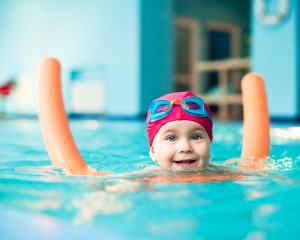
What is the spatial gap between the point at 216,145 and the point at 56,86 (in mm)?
2324

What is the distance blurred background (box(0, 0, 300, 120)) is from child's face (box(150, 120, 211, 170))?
20.5 ft

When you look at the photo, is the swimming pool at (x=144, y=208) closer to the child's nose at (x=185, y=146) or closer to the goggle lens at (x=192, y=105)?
the child's nose at (x=185, y=146)

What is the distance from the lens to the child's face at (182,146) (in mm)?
2326

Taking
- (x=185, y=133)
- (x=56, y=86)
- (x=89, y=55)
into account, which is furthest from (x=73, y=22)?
(x=185, y=133)

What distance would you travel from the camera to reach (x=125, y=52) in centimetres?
1029

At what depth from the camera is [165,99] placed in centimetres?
255

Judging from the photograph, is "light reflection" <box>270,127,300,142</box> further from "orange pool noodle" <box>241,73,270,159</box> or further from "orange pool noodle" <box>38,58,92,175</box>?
"orange pool noodle" <box>38,58,92,175</box>

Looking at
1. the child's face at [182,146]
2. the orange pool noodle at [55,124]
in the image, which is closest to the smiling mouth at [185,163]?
the child's face at [182,146]

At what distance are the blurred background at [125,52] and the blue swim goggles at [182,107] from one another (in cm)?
613

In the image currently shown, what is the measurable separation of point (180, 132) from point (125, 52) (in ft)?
26.5

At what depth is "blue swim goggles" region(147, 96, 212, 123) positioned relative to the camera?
243 centimetres

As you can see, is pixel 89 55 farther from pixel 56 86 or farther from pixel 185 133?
pixel 185 133

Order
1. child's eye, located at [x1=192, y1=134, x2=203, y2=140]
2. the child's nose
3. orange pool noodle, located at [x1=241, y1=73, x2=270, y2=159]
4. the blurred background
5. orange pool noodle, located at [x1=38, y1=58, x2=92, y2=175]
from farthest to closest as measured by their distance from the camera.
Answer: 1. the blurred background
2. orange pool noodle, located at [x1=241, y1=73, x2=270, y2=159]
3. orange pool noodle, located at [x1=38, y1=58, x2=92, y2=175]
4. child's eye, located at [x1=192, y1=134, x2=203, y2=140]
5. the child's nose

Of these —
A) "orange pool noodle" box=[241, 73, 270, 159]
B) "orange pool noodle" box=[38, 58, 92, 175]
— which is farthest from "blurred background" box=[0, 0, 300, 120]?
"orange pool noodle" box=[38, 58, 92, 175]
